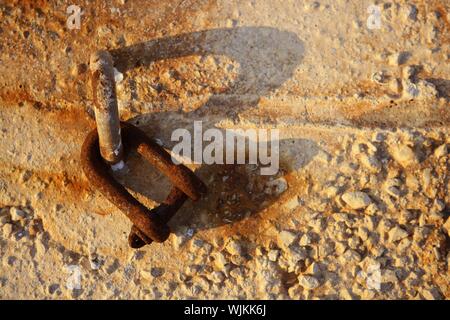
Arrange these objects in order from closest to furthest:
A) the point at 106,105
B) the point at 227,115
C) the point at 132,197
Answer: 1. the point at 106,105
2. the point at 132,197
3. the point at 227,115

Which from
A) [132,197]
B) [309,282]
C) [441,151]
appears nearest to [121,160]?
[132,197]

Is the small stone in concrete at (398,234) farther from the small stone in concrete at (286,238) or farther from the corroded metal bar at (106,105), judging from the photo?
the corroded metal bar at (106,105)

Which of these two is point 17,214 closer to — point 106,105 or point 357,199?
point 106,105

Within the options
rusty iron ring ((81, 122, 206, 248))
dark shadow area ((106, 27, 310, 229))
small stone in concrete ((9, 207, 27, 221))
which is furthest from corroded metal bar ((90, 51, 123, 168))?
small stone in concrete ((9, 207, 27, 221))

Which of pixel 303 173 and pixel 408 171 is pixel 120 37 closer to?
pixel 303 173

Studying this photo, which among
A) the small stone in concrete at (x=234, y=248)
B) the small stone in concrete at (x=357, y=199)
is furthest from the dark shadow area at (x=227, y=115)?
the small stone in concrete at (x=357, y=199)

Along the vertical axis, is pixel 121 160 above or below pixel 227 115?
below

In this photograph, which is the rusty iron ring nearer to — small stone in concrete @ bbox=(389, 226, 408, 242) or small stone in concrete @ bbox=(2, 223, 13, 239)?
small stone in concrete @ bbox=(2, 223, 13, 239)
